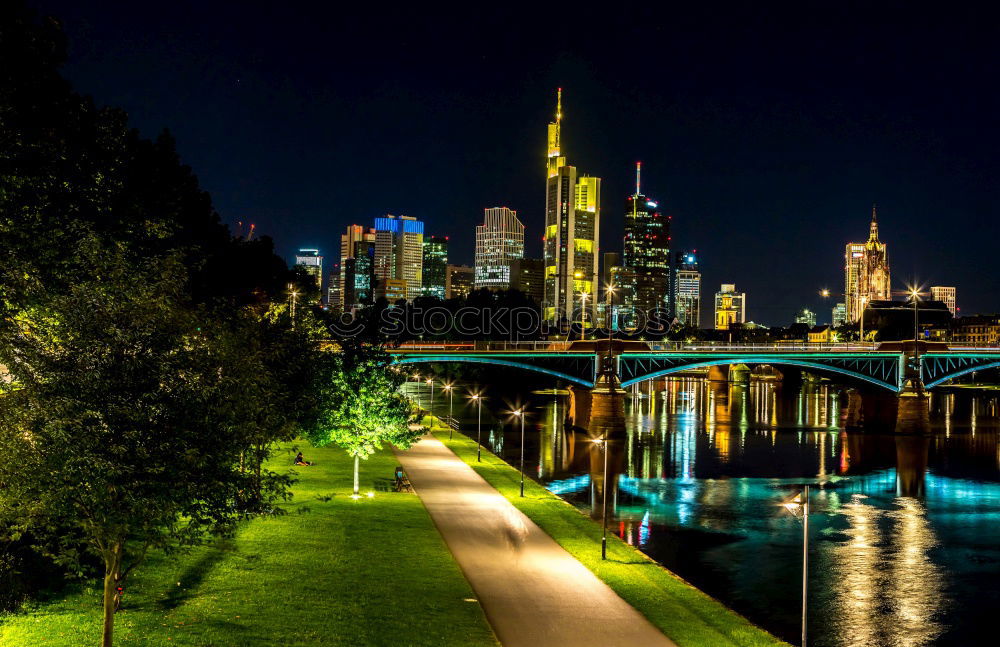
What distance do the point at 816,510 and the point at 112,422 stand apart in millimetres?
39844

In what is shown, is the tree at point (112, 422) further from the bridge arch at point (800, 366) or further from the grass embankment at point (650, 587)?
the bridge arch at point (800, 366)

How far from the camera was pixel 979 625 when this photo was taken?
89.5 ft

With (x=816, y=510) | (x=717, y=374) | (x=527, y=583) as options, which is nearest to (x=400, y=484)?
(x=527, y=583)

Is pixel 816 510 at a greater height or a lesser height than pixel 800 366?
lesser

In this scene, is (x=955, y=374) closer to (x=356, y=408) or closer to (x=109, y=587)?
(x=356, y=408)

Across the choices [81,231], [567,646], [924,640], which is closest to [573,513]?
[924,640]

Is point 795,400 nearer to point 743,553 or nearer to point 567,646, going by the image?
point 743,553

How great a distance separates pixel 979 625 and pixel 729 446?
45.4 m

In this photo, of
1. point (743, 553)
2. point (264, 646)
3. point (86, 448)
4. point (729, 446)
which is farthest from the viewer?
point (729, 446)

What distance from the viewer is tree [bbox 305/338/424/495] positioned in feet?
130

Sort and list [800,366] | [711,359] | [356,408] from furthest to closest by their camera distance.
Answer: [800,366], [711,359], [356,408]

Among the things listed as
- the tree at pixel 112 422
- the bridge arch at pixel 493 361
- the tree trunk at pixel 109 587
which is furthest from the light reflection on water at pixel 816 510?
the tree trunk at pixel 109 587

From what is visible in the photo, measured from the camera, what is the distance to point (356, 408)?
130 feet

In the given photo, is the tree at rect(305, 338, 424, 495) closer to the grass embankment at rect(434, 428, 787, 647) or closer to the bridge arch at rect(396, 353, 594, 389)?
the grass embankment at rect(434, 428, 787, 647)
